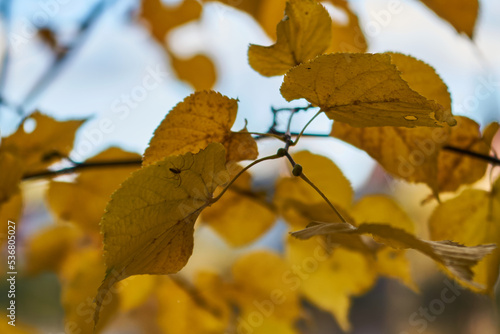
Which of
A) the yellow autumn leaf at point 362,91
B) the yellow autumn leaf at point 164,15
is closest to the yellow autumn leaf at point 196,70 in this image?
the yellow autumn leaf at point 164,15

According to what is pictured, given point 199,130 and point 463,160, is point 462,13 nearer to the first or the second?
point 463,160

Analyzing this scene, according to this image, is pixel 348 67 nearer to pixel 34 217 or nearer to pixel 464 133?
pixel 464 133

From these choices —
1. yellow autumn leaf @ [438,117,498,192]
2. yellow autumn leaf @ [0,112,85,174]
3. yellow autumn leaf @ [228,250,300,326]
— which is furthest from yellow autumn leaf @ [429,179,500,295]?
yellow autumn leaf @ [0,112,85,174]

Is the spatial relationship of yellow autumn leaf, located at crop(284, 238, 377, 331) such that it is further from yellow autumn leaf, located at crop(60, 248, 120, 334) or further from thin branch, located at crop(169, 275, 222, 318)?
yellow autumn leaf, located at crop(60, 248, 120, 334)

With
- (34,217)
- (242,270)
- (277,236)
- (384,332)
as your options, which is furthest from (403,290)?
(242,270)

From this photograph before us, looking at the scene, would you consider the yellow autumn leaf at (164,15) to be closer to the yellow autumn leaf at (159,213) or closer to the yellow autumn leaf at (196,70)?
the yellow autumn leaf at (196,70)

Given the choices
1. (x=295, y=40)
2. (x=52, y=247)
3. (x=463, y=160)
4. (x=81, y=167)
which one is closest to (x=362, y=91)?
(x=295, y=40)
